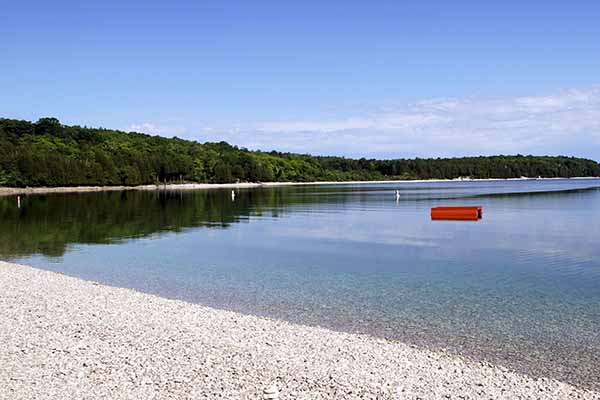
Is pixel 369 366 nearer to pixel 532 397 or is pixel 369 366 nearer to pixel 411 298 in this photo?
pixel 532 397

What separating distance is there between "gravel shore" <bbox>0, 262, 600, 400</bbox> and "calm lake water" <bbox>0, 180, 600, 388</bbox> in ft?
5.02

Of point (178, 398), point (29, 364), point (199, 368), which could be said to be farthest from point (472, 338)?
point (29, 364)

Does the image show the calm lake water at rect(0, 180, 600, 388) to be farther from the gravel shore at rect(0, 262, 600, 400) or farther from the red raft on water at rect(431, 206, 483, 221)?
the red raft on water at rect(431, 206, 483, 221)

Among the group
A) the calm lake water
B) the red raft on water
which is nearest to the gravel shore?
the calm lake water

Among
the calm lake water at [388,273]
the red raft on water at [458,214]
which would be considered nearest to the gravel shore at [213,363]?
the calm lake water at [388,273]

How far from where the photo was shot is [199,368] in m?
9.67

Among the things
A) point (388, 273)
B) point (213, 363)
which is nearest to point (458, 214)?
point (388, 273)

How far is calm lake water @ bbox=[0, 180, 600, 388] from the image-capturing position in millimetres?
13148

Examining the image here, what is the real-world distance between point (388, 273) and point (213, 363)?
1296 centimetres

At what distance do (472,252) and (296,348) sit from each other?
62.7ft

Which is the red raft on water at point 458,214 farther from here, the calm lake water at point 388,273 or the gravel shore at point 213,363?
the gravel shore at point 213,363

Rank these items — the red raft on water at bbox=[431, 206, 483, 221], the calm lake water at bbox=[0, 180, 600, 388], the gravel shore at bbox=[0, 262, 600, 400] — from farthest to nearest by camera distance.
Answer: the red raft on water at bbox=[431, 206, 483, 221] < the calm lake water at bbox=[0, 180, 600, 388] < the gravel shore at bbox=[0, 262, 600, 400]

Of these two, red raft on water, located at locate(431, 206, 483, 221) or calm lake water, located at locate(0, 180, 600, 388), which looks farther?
red raft on water, located at locate(431, 206, 483, 221)

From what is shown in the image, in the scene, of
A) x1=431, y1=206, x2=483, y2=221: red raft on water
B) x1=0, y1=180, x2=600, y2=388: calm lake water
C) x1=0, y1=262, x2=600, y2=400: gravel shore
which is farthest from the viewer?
x1=431, y1=206, x2=483, y2=221: red raft on water
